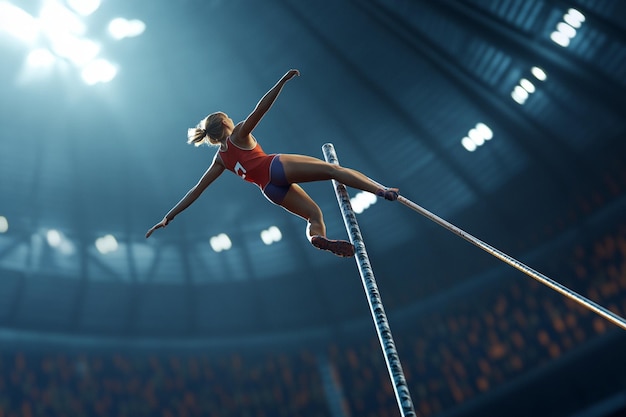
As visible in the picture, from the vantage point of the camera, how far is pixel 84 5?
1527 cm

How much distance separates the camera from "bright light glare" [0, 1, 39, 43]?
47.2 feet

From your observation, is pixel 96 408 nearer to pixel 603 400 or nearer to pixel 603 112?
pixel 603 400

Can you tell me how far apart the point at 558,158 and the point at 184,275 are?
45.2 feet

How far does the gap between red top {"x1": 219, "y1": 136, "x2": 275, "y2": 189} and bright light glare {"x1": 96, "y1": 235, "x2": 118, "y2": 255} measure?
585 inches

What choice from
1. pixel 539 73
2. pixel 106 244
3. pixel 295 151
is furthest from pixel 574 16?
pixel 106 244

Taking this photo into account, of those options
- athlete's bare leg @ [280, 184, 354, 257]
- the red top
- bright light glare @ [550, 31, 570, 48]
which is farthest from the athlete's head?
bright light glare @ [550, 31, 570, 48]

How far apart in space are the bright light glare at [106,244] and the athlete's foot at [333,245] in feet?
51.2

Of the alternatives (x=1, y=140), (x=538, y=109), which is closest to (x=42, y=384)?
(x=1, y=140)

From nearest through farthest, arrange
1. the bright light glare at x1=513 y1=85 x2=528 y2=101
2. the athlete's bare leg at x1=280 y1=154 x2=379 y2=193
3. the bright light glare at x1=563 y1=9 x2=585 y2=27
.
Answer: the athlete's bare leg at x1=280 y1=154 x2=379 y2=193 → the bright light glare at x1=563 y1=9 x2=585 y2=27 → the bright light glare at x1=513 y1=85 x2=528 y2=101

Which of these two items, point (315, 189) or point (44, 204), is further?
point (315, 189)

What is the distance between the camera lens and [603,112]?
19000 millimetres

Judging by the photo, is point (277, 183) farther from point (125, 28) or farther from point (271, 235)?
point (271, 235)

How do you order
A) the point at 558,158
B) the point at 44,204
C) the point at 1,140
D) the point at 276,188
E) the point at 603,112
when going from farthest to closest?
the point at 558,158
the point at 603,112
the point at 44,204
the point at 1,140
the point at 276,188

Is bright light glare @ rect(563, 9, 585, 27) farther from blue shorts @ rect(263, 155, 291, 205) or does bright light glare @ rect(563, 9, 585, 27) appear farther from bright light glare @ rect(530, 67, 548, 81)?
blue shorts @ rect(263, 155, 291, 205)
